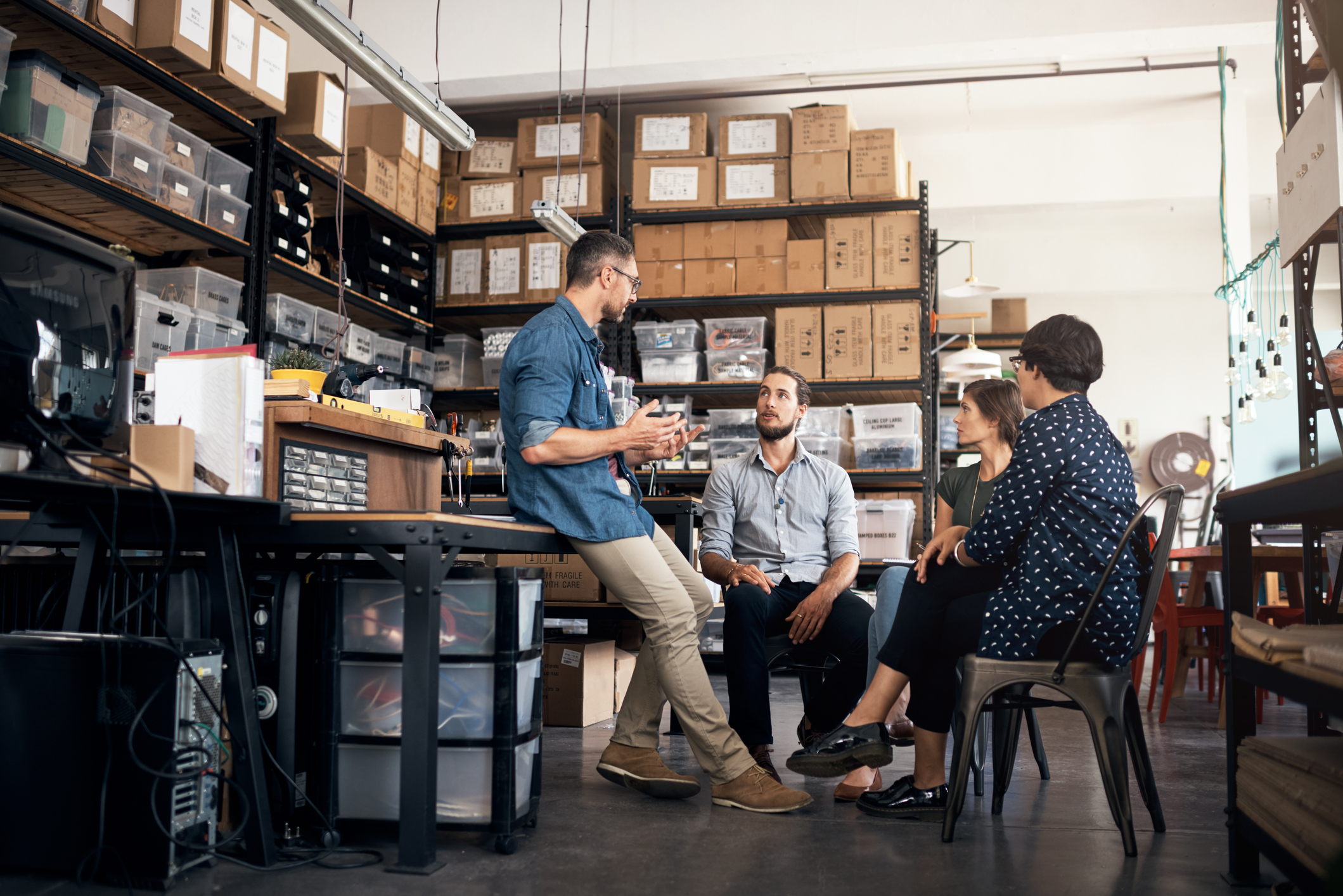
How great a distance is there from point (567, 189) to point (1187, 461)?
22.6ft

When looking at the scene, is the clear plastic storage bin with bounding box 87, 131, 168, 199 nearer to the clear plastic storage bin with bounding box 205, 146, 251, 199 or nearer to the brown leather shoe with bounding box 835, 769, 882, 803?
the clear plastic storage bin with bounding box 205, 146, 251, 199

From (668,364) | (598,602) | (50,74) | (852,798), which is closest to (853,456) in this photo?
(668,364)

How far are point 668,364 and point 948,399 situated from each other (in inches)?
171

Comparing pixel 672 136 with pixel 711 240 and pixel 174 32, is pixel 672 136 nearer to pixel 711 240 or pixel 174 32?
pixel 711 240

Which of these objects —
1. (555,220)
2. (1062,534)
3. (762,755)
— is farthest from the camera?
(555,220)

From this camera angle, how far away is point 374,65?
339 cm

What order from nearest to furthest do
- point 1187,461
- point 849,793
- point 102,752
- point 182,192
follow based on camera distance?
point 102,752 → point 849,793 → point 182,192 → point 1187,461

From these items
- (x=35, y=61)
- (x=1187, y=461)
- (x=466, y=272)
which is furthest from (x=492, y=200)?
(x=1187, y=461)

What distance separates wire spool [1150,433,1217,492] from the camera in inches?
392

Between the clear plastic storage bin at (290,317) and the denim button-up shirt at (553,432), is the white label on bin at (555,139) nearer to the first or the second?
the clear plastic storage bin at (290,317)

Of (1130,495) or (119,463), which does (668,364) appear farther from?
(119,463)

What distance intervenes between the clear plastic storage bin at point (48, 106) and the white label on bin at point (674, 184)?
321 cm

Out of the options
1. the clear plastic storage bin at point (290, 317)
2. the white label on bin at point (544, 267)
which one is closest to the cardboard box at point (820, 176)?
the white label on bin at point (544, 267)

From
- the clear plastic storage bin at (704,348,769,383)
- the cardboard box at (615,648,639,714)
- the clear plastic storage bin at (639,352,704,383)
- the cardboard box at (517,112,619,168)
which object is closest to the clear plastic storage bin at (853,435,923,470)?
the clear plastic storage bin at (704,348,769,383)
